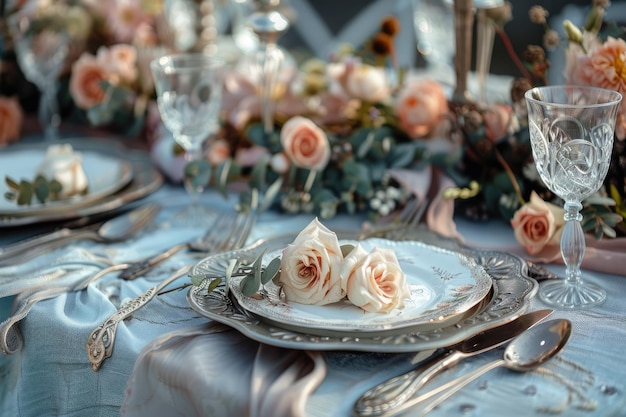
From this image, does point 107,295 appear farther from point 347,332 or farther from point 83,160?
point 83,160

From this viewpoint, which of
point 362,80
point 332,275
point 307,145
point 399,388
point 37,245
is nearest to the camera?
point 399,388

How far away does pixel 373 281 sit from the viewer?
75 centimetres

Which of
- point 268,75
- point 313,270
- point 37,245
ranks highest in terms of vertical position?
point 268,75

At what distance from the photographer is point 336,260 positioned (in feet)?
2.54

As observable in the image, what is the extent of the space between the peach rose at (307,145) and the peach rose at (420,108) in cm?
14

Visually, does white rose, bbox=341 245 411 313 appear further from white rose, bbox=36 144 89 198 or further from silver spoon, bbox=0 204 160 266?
white rose, bbox=36 144 89 198

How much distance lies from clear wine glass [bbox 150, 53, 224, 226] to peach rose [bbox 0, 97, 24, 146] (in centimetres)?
57

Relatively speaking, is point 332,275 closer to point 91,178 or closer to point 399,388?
point 399,388

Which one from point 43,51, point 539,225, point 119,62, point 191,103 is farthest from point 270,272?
point 43,51

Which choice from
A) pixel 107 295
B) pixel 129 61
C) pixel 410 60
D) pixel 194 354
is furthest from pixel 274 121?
pixel 410 60

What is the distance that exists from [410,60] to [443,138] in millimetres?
1076

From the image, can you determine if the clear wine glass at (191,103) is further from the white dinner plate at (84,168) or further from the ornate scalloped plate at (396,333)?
the ornate scalloped plate at (396,333)

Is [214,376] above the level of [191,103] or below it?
below

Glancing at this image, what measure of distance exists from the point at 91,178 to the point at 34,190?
14cm
